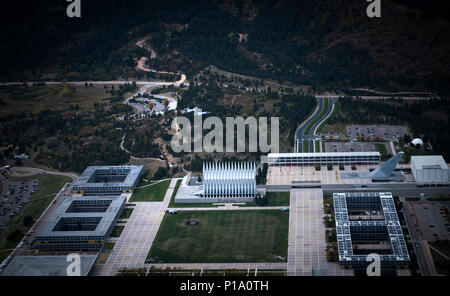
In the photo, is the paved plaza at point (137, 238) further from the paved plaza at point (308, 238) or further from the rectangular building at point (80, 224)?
the paved plaza at point (308, 238)

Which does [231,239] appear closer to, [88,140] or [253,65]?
[88,140]

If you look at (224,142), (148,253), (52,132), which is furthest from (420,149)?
(52,132)

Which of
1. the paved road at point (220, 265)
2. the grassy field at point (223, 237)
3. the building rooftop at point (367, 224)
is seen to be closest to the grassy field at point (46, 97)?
the grassy field at point (223, 237)

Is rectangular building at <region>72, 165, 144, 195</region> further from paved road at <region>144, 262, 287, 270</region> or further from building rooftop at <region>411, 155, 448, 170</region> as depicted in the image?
building rooftop at <region>411, 155, 448, 170</region>

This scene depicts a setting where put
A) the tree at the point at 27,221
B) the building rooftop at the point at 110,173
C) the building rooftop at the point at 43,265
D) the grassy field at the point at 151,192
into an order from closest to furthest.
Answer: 1. the building rooftop at the point at 43,265
2. the tree at the point at 27,221
3. the grassy field at the point at 151,192
4. the building rooftop at the point at 110,173

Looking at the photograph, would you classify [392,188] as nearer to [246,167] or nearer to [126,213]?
[246,167]

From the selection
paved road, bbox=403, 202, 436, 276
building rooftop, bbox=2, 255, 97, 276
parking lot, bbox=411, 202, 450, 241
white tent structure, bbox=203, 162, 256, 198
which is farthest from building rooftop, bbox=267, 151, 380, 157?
building rooftop, bbox=2, 255, 97, 276
